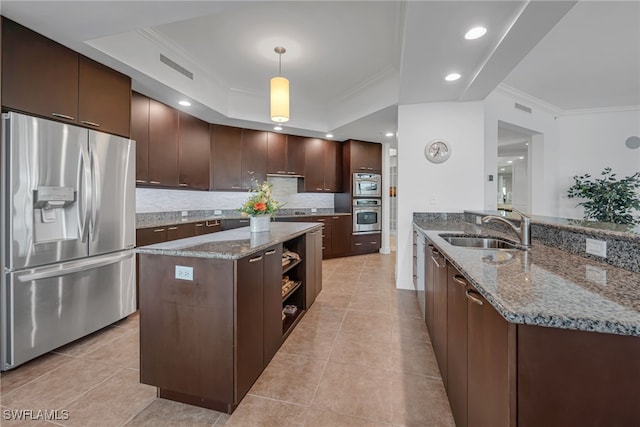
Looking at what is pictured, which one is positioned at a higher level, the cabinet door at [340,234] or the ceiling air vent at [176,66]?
the ceiling air vent at [176,66]

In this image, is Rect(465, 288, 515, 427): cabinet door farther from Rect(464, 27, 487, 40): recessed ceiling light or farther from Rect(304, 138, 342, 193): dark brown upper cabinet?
Rect(304, 138, 342, 193): dark brown upper cabinet

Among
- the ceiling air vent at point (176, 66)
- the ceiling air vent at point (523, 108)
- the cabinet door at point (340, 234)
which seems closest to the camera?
the ceiling air vent at point (176, 66)

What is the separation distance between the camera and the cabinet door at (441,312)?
1.58m

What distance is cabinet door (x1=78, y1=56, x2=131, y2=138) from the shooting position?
2299mm

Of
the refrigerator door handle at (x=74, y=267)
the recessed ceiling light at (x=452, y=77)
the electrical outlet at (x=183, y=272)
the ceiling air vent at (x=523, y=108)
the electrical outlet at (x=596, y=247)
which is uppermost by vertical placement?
the ceiling air vent at (x=523, y=108)

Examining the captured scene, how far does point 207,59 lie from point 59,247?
2.56 meters

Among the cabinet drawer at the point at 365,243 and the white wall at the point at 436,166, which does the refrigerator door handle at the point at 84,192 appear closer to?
the white wall at the point at 436,166

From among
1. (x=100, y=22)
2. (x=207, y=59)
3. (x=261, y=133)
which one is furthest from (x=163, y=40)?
(x=261, y=133)

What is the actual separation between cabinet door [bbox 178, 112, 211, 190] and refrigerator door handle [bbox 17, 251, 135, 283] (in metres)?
1.50

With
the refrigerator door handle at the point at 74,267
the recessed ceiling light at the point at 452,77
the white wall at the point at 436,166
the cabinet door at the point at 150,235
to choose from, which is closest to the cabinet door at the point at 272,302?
the refrigerator door handle at the point at 74,267

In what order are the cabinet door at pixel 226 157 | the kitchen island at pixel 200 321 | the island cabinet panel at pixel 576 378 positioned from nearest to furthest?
1. the island cabinet panel at pixel 576 378
2. the kitchen island at pixel 200 321
3. the cabinet door at pixel 226 157

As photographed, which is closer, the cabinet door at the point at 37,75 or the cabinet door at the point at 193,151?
the cabinet door at the point at 37,75

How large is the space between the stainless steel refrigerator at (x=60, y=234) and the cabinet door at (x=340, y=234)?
347 centimetres

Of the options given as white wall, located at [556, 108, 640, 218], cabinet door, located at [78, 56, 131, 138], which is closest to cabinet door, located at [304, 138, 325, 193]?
cabinet door, located at [78, 56, 131, 138]
